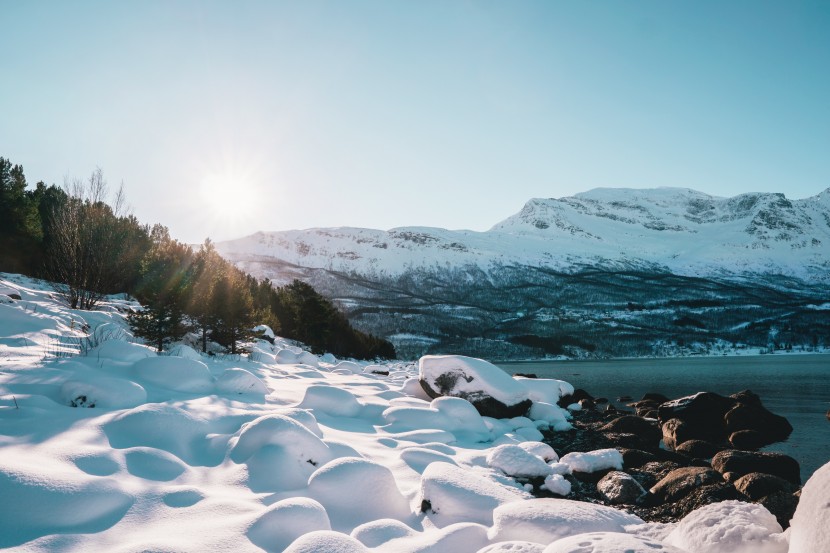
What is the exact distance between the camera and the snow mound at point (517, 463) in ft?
29.8

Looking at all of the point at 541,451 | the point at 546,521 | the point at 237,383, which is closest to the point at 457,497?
the point at 546,521

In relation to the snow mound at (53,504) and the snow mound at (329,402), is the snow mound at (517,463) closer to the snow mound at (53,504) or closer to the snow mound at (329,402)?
the snow mound at (329,402)

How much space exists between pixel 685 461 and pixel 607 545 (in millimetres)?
10936

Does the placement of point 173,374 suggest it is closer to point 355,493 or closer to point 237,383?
point 237,383

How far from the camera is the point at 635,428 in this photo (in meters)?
16.5

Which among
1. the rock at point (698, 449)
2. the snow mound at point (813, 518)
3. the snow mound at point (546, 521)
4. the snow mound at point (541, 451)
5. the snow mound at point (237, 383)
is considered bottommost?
the rock at point (698, 449)

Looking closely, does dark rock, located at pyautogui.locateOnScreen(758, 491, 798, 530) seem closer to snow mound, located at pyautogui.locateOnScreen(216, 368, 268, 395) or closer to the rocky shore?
the rocky shore

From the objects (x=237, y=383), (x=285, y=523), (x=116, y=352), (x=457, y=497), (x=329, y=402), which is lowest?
(x=329, y=402)

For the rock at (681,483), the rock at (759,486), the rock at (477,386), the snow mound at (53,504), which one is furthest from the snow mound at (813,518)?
the rock at (477,386)

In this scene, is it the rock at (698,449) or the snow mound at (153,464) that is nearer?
the snow mound at (153,464)

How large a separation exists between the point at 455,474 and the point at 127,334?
14.2m

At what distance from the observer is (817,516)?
3199mm

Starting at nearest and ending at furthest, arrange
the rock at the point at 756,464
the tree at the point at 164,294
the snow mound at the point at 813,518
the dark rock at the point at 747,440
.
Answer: the snow mound at the point at 813,518
the rock at the point at 756,464
the tree at the point at 164,294
the dark rock at the point at 747,440

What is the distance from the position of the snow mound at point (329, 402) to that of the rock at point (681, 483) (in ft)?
23.5
